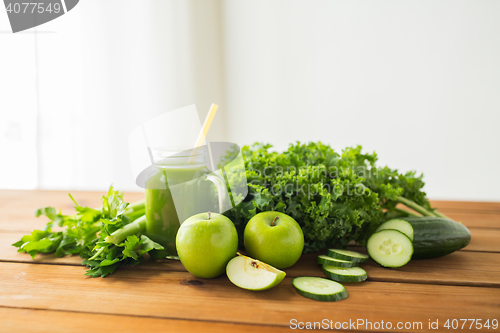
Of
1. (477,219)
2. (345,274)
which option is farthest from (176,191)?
(477,219)

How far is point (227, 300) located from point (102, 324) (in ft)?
0.95

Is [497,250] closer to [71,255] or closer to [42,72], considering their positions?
[71,255]

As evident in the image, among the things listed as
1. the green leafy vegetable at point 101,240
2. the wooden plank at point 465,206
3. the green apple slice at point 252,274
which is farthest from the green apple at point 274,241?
the wooden plank at point 465,206

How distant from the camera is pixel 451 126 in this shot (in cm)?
343

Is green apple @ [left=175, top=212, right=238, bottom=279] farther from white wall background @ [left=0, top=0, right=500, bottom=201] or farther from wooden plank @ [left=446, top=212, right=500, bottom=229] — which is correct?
white wall background @ [left=0, top=0, right=500, bottom=201]

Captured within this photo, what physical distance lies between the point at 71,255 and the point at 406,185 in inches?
49.9

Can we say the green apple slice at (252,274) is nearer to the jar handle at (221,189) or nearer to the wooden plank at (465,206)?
the jar handle at (221,189)

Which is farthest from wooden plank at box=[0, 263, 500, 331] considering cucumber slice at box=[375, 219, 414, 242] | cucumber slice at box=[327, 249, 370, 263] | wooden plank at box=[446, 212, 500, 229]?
wooden plank at box=[446, 212, 500, 229]

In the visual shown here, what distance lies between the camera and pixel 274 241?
1024mm

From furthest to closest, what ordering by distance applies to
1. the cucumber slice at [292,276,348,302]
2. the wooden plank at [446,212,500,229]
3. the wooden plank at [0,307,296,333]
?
the wooden plank at [446,212,500,229] → the cucumber slice at [292,276,348,302] → the wooden plank at [0,307,296,333]

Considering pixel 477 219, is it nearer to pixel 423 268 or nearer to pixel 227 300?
pixel 423 268

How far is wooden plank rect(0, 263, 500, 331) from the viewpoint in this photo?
825 millimetres

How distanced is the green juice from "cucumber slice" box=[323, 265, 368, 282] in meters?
0.42

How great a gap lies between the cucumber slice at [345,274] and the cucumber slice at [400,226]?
0.23 metres
